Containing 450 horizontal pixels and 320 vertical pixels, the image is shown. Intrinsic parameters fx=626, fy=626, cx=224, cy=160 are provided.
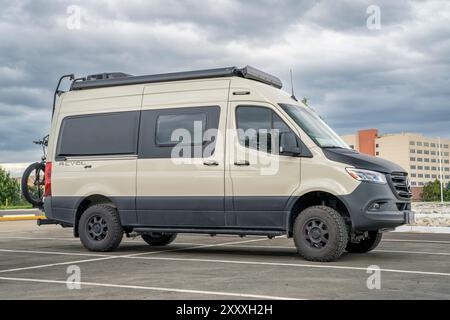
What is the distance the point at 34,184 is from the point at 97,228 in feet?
6.30

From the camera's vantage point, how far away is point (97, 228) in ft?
36.7

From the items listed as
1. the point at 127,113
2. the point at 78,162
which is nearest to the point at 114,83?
the point at 127,113

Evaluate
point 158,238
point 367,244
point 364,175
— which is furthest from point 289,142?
point 158,238

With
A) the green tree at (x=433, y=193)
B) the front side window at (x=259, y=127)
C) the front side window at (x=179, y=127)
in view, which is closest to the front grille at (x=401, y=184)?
the front side window at (x=259, y=127)

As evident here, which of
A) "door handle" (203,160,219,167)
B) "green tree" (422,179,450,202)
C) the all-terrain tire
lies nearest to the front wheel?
the all-terrain tire

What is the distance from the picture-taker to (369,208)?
907cm

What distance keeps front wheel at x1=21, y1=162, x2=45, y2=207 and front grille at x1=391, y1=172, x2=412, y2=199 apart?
6659 mm

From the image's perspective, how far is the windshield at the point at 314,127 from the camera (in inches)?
377

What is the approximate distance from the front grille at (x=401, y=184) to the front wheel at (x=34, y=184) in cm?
666

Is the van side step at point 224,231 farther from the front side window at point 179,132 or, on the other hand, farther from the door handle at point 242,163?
the front side window at point 179,132

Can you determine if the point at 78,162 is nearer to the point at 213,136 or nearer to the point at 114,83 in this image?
the point at 114,83

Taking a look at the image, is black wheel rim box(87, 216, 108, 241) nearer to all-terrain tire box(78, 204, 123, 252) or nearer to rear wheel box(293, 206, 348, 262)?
all-terrain tire box(78, 204, 123, 252)

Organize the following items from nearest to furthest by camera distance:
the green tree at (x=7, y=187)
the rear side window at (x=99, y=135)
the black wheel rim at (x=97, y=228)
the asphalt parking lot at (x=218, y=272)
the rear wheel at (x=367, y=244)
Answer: the asphalt parking lot at (x=218, y=272) < the rear wheel at (x=367, y=244) < the rear side window at (x=99, y=135) < the black wheel rim at (x=97, y=228) < the green tree at (x=7, y=187)
